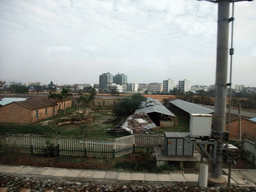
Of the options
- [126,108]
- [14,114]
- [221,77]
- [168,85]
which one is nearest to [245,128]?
[221,77]

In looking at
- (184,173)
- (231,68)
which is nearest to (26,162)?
(184,173)

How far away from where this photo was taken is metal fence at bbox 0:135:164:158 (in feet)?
34.0

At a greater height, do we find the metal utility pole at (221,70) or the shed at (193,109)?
the metal utility pole at (221,70)

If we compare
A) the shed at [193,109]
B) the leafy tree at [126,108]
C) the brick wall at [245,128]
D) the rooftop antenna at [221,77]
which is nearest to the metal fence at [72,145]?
the rooftop antenna at [221,77]

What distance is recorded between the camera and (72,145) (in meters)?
10.4

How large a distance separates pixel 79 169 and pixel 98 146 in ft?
6.51

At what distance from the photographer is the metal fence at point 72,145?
408 inches

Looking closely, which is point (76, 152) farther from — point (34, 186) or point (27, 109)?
point (27, 109)

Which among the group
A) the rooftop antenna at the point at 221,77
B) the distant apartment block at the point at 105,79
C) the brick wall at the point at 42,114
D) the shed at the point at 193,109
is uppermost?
the distant apartment block at the point at 105,79

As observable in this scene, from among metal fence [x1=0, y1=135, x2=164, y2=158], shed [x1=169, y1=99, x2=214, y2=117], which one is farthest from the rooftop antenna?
shed [x1=169, y1=99, x2=214, y2=117]

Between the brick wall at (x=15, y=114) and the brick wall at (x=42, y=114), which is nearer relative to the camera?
the brick wall at (x=15, y=114)

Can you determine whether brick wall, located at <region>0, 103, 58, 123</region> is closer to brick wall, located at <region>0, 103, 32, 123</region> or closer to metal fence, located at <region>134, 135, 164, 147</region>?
brick wall, located at <region>0, 103, 32, 123</region>

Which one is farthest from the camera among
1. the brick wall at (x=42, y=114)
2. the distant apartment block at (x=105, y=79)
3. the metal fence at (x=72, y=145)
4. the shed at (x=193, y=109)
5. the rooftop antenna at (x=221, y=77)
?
the distant apartment block at (x=105, y=79)

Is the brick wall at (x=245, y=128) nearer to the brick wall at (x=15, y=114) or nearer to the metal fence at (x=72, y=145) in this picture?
the metal fence at (x=72, y=145)
